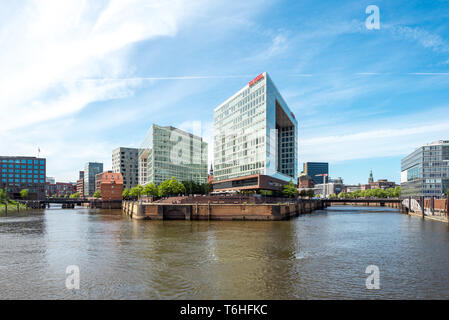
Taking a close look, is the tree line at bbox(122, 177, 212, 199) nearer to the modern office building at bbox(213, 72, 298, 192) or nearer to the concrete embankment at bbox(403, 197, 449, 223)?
the modern office building at bbox(213, 72, 298, 192)

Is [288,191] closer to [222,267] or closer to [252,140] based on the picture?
[252,140]

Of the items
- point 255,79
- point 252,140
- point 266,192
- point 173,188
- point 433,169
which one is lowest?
point 266,192

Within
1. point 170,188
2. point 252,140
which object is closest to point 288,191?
point 252,140

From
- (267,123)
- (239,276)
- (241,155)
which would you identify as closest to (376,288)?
(239,276)

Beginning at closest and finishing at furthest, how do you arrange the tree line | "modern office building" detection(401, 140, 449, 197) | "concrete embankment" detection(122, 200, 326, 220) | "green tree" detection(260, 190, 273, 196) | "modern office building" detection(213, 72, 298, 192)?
"concrete embankment" detection(122, 200, 326, 220) → "modern office building" detection(213, 72, 298, 192) → "green tree" detection(260, 190, 273, 196) → the tree line → "modern office building" detection(401, 140, 449, 197)

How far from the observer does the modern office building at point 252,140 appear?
398 ft

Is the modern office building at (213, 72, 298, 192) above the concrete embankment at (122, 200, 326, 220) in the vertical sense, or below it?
above

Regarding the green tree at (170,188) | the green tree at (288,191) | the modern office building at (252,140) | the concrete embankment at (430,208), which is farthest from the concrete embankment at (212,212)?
the green tree at (288,191)

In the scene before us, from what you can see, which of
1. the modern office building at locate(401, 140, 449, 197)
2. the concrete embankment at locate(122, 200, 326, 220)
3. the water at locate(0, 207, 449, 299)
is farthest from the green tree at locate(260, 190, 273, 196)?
the modern office building at locate(401, 140, 449, 197)

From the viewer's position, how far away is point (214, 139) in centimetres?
15875

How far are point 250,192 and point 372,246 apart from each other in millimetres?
78940

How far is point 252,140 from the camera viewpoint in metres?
127

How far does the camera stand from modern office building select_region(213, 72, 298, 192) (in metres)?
121
